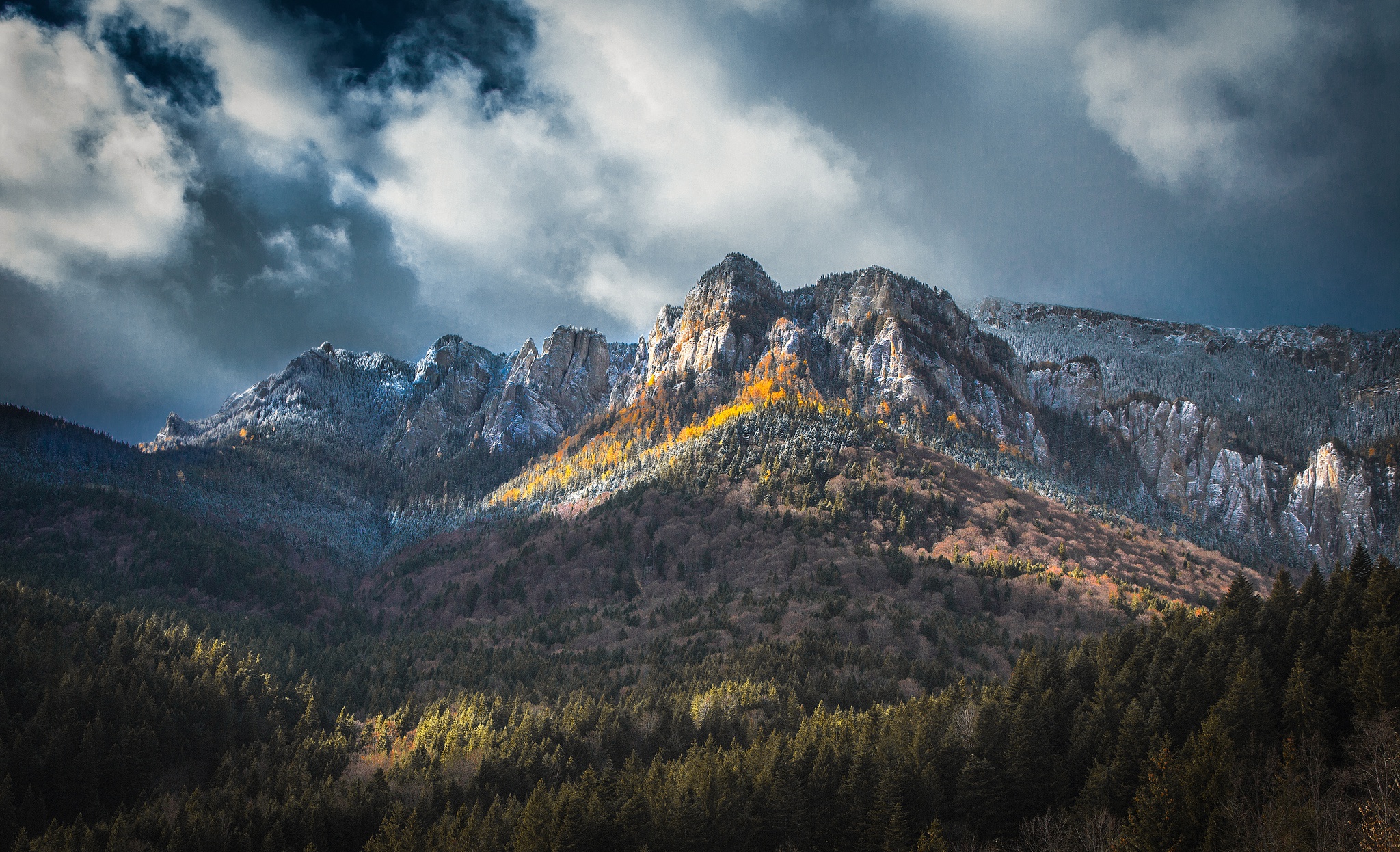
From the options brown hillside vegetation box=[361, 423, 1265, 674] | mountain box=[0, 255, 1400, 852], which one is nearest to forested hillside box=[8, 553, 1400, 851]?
mountain box=[0, 255, 1400, 852]

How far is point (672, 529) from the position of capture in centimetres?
19650

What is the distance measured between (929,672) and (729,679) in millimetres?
35674

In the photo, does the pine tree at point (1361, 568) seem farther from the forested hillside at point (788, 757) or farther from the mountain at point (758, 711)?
the forested hillside at point (788, 757)

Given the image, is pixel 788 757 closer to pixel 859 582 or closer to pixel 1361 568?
pixel 1361 568

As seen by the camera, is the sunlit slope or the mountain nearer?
the mountain

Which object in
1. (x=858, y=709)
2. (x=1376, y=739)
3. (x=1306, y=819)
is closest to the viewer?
(x=1306, y=819)

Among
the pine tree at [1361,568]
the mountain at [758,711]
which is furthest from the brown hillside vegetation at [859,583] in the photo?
the pine tree at [1361,568]

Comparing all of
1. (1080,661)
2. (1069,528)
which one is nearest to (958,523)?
(1069,528)

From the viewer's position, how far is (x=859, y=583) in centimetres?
16288

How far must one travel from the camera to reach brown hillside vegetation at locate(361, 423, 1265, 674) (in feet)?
473

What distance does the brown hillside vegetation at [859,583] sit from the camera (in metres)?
144

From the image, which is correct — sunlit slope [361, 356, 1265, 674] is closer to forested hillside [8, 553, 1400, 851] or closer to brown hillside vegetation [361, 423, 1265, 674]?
brown hillside vegetation [361, 423, 1265, 674]

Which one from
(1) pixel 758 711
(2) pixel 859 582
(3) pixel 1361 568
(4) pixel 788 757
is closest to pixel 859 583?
(2) pixel 859 582

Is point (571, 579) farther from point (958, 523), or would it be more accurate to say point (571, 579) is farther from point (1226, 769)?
point (1226, 769)
